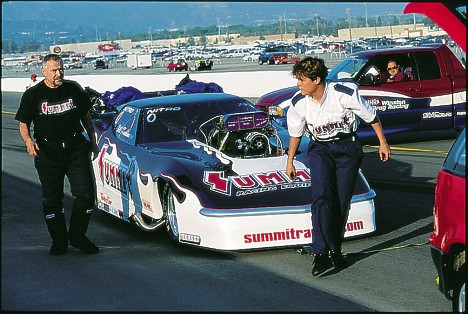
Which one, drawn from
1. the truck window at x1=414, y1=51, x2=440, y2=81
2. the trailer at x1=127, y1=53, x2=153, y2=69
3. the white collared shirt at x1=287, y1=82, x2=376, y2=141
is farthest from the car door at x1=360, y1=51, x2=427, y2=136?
the trailer at x1=127, y1=53, x2=153, y2=69

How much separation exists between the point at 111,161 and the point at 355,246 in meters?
2.97

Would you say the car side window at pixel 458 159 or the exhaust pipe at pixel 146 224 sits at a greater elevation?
the car side window at pixel 458 159

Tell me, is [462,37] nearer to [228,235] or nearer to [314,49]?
[228,235]

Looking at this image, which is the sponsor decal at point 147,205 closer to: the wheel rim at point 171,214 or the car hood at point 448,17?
the wheel rim at point 171,214

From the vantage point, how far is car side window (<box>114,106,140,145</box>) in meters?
10.2

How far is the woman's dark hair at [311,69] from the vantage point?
733cm

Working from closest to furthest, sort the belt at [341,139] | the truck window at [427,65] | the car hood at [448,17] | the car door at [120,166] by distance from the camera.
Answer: the car hood at [448,17] → the belt at [341,139] → the car door at [120,166] → the truck window at [427,65]

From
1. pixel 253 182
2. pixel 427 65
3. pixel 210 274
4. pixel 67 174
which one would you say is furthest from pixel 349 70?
pixel 210 274

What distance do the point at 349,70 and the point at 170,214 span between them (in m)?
8.85

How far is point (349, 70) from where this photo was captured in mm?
17031

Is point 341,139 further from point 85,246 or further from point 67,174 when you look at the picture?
point 85,246

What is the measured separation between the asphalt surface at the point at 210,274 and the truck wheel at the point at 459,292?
766 mm

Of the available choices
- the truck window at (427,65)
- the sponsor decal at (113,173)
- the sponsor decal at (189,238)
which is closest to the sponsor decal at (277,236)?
the sponsor decal at (189,238)

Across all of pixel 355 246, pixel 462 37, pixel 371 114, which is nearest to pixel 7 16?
pixel 462 37
